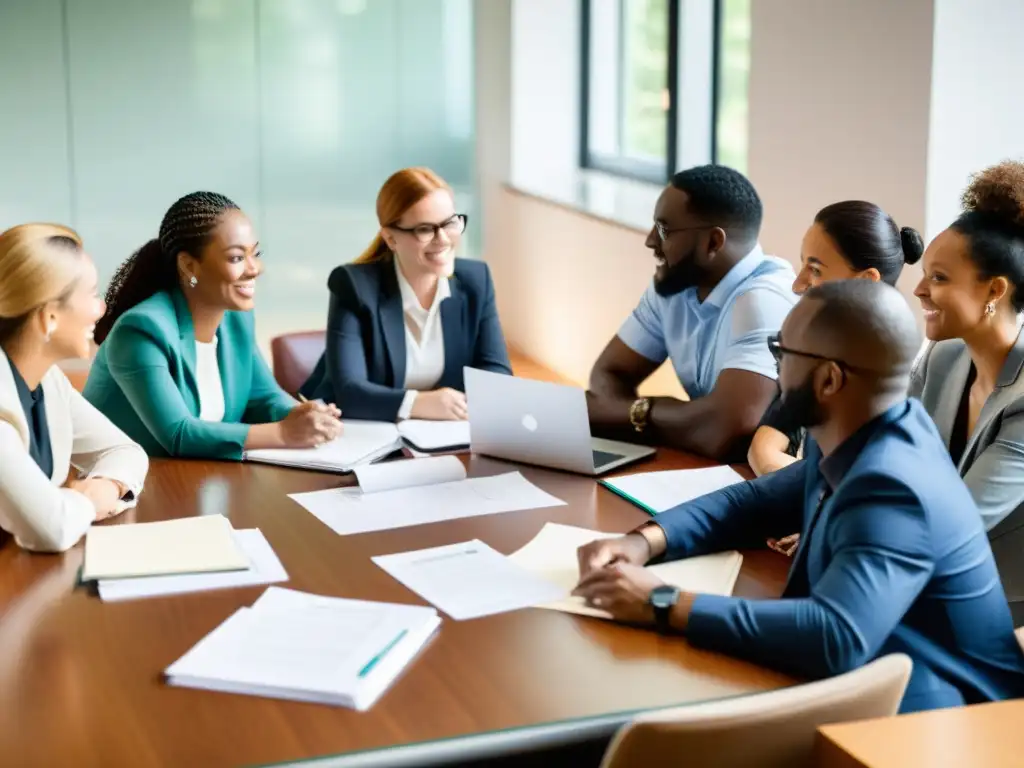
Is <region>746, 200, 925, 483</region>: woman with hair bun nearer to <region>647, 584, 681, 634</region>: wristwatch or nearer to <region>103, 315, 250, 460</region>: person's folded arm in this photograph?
<region>647, 584, 681, 634</region>: wristwatch

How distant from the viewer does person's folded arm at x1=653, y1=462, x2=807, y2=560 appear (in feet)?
6.59

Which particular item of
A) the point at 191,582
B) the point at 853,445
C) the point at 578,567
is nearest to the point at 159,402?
the point at 191,582

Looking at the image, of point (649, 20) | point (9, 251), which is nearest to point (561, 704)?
point (9, 251)

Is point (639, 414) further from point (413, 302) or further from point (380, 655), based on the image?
point (380, 655)

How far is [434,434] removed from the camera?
2.77 metres

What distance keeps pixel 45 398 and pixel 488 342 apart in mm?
1352

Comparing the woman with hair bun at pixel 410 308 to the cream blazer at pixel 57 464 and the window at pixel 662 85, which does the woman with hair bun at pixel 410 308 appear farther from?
the window at pixel 662 85

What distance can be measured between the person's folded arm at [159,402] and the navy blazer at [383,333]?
473mm

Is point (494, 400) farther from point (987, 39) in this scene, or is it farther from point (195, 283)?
point (987, 39)

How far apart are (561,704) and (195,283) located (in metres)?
1.60

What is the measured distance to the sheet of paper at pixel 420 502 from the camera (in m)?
2.21

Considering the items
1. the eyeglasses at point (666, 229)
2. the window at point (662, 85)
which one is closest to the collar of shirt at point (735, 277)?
the eyeglasses at point (666, 229)

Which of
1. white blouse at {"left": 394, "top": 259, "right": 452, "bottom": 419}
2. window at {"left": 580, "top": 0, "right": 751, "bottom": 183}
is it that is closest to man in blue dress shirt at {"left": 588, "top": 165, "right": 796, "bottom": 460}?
white blouse at {"left": 394, "top": 259, "right": 452, "bottom": 419}

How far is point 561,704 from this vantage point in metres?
1.54
